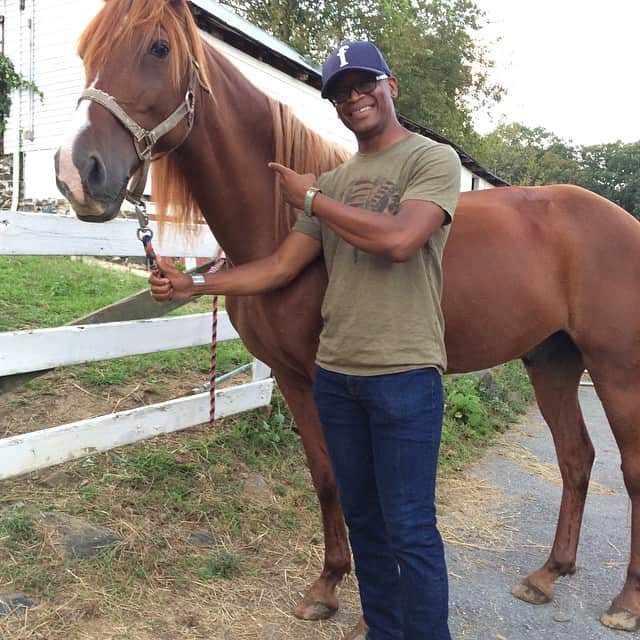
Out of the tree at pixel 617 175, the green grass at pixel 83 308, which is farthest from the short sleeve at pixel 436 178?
the tree at pixel 617 175

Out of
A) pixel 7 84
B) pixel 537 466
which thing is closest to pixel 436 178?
pixel 537 466

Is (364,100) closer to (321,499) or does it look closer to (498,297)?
(498,297)

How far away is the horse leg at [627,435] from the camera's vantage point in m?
2.53

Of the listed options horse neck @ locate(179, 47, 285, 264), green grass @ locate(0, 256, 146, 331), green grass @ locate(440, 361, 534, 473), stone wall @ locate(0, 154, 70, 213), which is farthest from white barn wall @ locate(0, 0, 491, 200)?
horse neck @ locate(179, 47, 285, 264)

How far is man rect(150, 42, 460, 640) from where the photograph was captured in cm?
148

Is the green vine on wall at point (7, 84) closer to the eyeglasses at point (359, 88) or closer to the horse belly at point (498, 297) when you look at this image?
the horse belly at point (498, 297)

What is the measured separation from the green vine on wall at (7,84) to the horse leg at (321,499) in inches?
442

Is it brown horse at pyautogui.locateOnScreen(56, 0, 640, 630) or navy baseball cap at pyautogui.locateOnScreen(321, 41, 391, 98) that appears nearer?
navy baseball cap at pyautogui.locateOnScreen(321, 41, 391, 98)

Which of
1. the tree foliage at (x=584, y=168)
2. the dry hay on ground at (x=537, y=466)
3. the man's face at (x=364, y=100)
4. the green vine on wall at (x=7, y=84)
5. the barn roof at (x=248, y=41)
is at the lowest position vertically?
the dry hay on ground at (x=537, y=466)

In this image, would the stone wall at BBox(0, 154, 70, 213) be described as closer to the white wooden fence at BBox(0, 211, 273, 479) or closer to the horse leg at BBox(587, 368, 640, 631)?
the white wooden fence at BBox(0, 211, 273, 479)

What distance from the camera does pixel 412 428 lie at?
1542 millimetres

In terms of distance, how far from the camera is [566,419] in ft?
9.88

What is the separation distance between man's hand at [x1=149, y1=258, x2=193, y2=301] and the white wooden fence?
1.90 feet

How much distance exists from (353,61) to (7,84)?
11826mm
